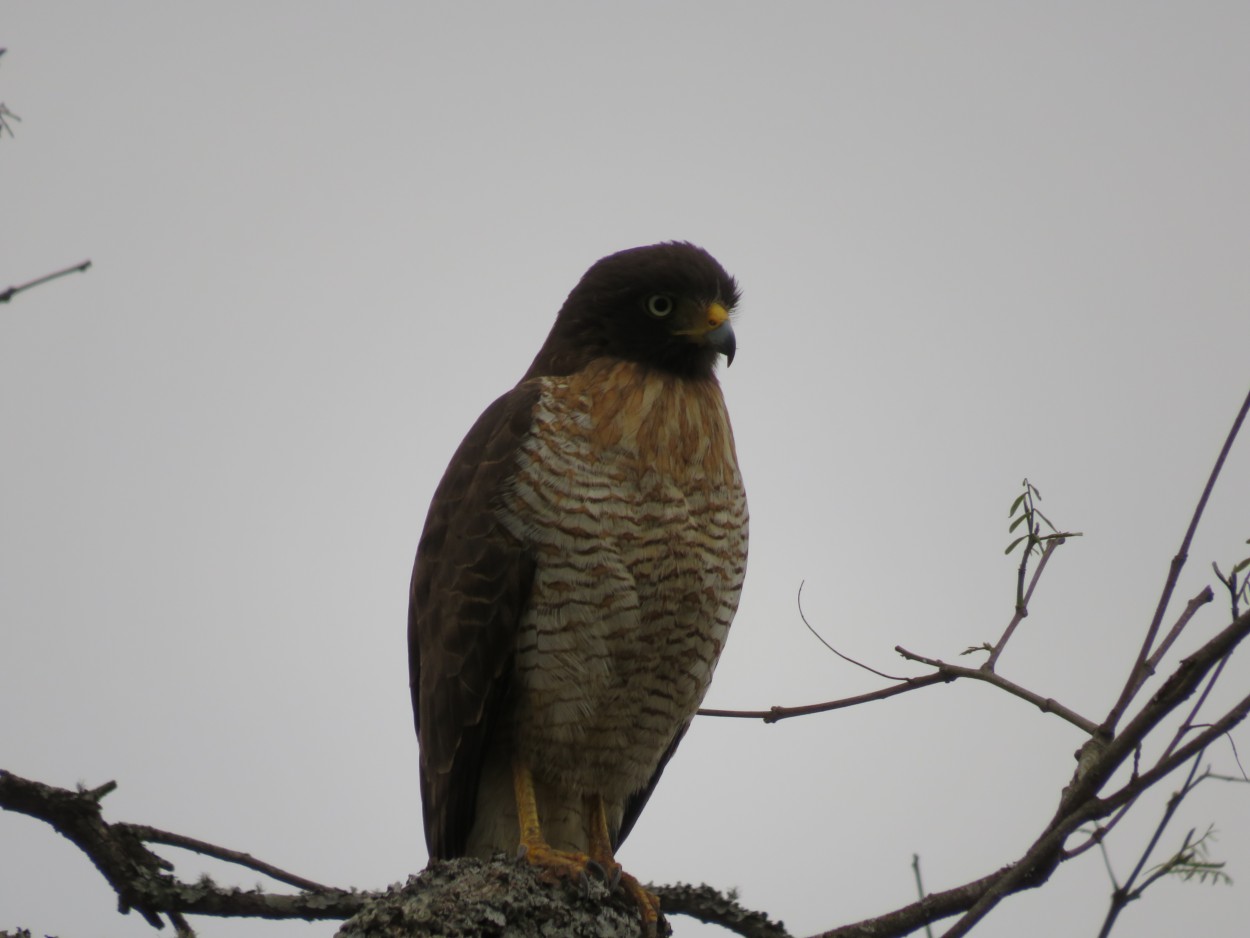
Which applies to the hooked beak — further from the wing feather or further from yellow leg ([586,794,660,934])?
yellow leg ([586,794,660,934])

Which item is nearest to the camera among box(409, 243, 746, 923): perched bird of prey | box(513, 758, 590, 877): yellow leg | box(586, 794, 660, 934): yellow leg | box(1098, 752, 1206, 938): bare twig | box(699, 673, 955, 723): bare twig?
box(1098, 752, 1206, 938): bare twig

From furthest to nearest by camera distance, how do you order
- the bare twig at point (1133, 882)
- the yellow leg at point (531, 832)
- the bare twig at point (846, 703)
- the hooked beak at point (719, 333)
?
the hooked beak at point (719, 333)
the yellow leg at point (531, 832)
the bare twig at point (846, 703)
the bare twig at point (1133, 882)

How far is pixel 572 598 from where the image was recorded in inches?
184

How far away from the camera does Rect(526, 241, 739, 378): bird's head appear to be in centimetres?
547

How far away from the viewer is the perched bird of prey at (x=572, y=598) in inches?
186

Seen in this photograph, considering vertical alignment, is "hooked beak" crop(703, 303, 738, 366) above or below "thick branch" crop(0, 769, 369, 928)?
above

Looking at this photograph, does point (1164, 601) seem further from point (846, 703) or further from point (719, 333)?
point (719, 333)

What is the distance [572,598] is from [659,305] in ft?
4.80

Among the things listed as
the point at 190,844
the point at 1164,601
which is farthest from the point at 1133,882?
the point at 190,844

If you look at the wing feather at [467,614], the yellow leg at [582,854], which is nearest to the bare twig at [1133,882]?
the yellow leg at [582,854]

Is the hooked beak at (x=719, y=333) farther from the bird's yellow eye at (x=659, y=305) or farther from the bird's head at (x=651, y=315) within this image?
the bird's yellow eye at (x=659, y=305)

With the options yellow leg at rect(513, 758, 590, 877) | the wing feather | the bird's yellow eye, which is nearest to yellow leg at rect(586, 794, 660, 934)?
yellow leg at rect(513, 758, 590, 877)

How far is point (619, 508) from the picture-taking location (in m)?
4.73

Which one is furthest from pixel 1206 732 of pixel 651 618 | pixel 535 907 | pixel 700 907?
pixel 651 618
